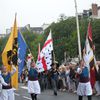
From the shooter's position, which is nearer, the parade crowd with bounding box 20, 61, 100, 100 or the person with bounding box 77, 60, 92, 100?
the person with bounding box 77, 60, 92, 100

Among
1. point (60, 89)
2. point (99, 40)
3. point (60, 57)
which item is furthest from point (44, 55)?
point (60, 57)

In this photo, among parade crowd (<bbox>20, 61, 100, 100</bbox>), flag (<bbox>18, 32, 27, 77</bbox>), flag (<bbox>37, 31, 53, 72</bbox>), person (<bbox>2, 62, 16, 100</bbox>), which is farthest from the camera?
flag (<bbox>37, 31, 53, 72</bbox>)

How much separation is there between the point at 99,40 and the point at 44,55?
1408 inches

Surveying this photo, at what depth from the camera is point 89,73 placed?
17.5 m

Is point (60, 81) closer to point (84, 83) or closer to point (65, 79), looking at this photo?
point (65, 79)

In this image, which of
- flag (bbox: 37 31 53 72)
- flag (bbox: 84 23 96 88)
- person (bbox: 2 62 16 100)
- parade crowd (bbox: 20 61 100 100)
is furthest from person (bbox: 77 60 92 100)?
flag (bbox: 37 31 53 72)

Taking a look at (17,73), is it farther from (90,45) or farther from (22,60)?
(90,45)

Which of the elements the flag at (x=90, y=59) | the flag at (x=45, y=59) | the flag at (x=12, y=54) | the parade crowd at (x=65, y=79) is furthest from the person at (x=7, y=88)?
the flag at (x=45, y=59)

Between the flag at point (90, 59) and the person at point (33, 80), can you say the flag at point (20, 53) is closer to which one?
the person at point (33, 80)

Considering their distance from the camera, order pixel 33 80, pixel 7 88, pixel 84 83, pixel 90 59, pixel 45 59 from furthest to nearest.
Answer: pixel 45 59 → pixel 33 80 → pixel 90 59 → pixel 84 83 → pixel 7 88

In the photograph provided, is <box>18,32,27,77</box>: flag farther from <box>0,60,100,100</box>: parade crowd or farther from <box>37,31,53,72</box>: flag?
<box>37,31,53,72</box>: flag

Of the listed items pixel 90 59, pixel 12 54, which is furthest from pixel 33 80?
pixel 12 54

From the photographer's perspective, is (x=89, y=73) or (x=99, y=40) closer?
(x=89, y=73)

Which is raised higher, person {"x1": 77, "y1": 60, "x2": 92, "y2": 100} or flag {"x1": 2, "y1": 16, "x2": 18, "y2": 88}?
flag {"x1": 2, "y1": 16, "x2": 18, "y2": 88}
